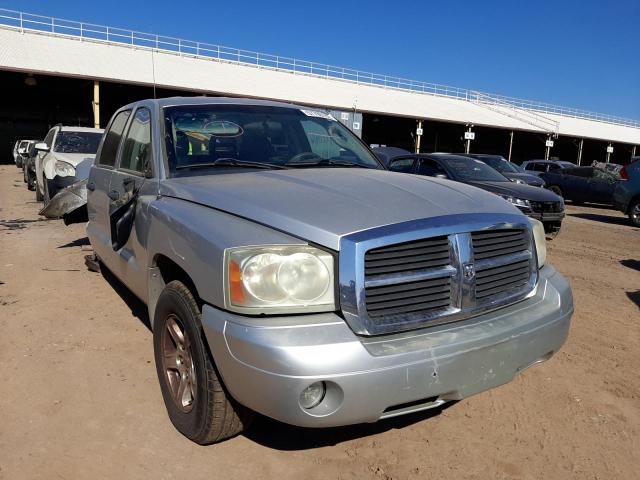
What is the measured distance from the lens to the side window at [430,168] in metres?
Result: 10.5

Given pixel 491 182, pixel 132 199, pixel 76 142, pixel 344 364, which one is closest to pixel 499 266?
pixel 344 364

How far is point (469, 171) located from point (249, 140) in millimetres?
7809

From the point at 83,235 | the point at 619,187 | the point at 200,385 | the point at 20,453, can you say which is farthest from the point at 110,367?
the point at 619,187

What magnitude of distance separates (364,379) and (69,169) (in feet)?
30.1

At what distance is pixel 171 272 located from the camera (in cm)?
304

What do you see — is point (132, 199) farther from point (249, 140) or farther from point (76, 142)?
point (76, 142)

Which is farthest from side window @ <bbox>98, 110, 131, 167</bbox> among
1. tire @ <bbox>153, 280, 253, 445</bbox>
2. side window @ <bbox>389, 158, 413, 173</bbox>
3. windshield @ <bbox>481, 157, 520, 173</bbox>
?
windshield @ <bbox>481, 157, 520, 173</bbox>

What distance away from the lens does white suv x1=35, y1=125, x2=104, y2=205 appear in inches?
381

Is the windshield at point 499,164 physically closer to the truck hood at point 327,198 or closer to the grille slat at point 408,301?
the truck hood at point 327,198

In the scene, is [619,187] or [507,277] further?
[619,187]

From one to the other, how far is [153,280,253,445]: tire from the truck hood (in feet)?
1.81

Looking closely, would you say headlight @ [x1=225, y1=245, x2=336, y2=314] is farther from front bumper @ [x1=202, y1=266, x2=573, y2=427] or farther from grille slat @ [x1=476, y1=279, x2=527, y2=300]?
grille slat @ [x1=476, y1=279, x2=527, y2=300]

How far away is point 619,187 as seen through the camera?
1339cm

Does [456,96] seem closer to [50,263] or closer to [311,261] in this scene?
[50,263]
